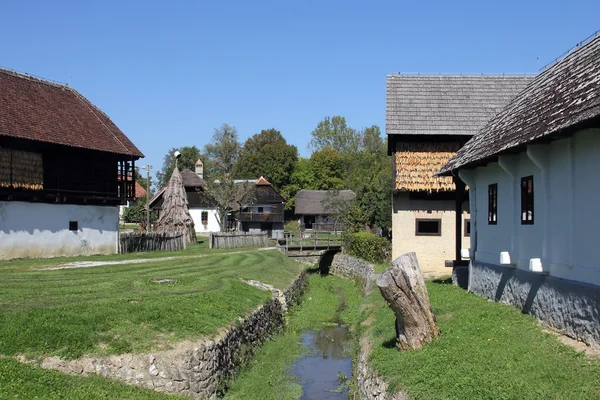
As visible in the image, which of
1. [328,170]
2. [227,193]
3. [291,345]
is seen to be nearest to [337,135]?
[328,170]

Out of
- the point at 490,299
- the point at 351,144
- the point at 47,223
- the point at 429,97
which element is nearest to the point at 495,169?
the point at 490,299

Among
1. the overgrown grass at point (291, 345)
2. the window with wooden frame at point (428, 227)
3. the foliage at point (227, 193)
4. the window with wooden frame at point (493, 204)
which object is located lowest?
the overgrown grass at point (291, 345)

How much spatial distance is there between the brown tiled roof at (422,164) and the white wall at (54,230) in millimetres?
17189

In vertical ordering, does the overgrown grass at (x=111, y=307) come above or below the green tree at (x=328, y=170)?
below

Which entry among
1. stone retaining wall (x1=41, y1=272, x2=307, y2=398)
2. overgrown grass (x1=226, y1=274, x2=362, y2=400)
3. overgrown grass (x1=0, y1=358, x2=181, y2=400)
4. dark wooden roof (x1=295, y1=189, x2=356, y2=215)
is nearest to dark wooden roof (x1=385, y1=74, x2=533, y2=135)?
overgrown grass (x1=226, y1=274, x2=362, y2=400)

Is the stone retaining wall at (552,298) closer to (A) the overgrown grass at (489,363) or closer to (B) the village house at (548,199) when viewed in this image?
(B) the village house at (548,199)

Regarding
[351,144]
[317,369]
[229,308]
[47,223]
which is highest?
[351,144]

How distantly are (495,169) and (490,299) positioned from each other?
12.2 feet

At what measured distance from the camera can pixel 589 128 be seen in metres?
10.5

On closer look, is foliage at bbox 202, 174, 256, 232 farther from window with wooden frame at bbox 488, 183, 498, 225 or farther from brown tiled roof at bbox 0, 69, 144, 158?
window with wooden frame at bbox 488, 183, 498, 225

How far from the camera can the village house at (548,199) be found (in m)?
10.5

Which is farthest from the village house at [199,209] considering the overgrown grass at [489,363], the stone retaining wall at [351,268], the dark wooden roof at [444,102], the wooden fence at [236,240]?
the overgrown grass at [489,363]

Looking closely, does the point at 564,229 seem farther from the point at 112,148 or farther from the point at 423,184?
the point at 112,148

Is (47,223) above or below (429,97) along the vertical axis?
below
